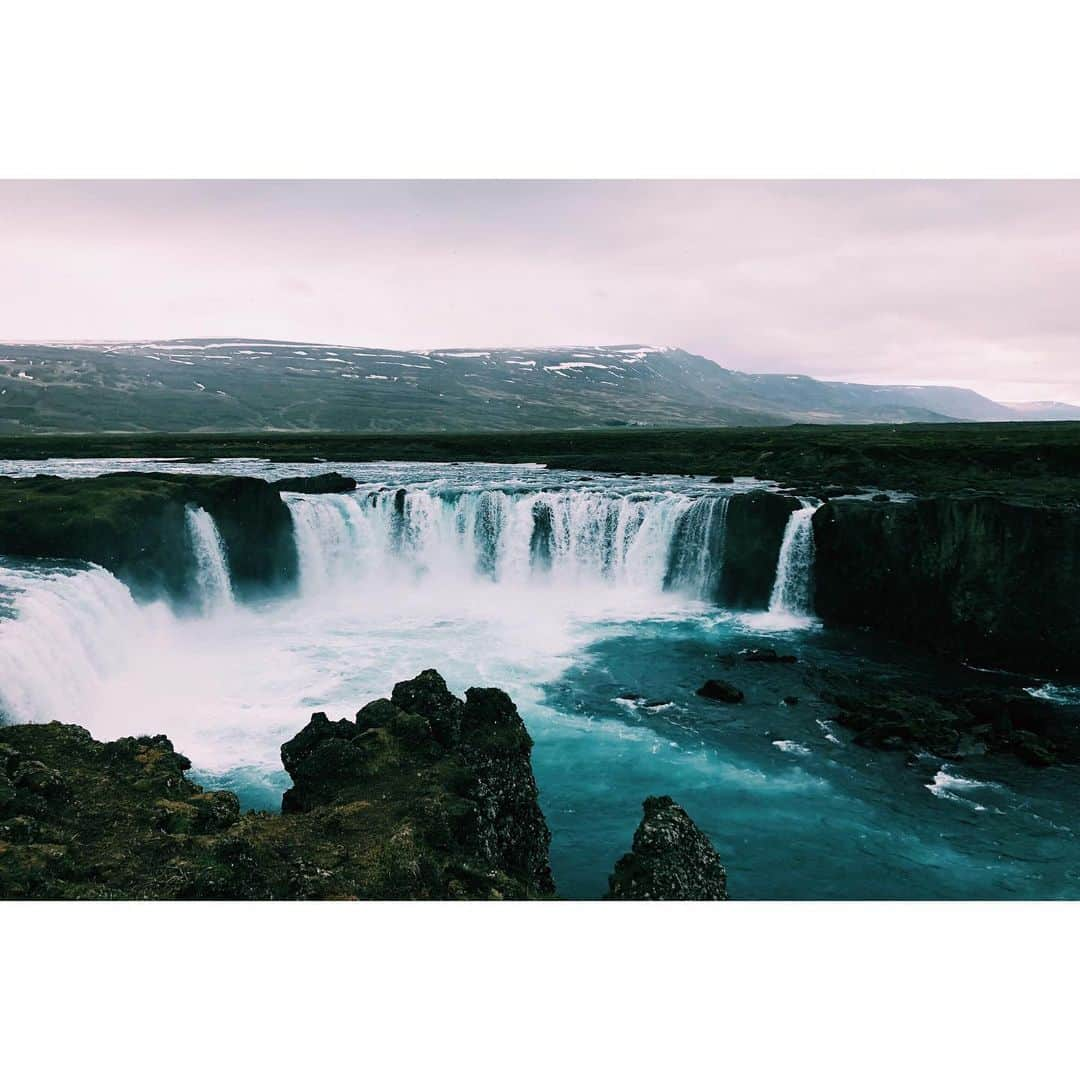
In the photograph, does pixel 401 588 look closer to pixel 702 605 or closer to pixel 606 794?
pixel 702 605

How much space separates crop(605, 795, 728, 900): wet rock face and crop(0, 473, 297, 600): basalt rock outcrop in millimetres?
28427

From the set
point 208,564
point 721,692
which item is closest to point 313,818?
point 721,692

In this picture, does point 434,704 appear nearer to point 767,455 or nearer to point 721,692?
point 721,692

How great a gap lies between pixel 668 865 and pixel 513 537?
31583mm

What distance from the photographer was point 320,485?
4878cm

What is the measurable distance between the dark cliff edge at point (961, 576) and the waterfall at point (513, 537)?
20.6 feet

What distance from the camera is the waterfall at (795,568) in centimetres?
3778

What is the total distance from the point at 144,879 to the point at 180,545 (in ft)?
92.6

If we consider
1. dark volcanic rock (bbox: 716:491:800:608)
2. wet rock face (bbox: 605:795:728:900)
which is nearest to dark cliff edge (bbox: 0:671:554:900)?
wet rock face (bbox: 605:795:728:900)

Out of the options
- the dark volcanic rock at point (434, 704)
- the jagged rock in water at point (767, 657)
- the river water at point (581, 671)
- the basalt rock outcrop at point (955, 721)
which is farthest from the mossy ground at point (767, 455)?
the dark volcanic rock at point (434, 704)

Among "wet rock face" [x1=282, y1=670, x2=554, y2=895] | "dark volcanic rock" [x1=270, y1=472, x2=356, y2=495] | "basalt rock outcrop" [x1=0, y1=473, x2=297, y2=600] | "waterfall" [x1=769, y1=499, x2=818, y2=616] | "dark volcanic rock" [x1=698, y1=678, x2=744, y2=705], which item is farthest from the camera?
"dark volcanic rock" [x1=270, y1=472, x2=356, y2=495]

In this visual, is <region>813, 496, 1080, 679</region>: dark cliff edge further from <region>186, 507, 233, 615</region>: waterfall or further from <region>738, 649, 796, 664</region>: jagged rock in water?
<region>186, 507, 233, 615</region>: waterfall

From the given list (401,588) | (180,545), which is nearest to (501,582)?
(401,588)

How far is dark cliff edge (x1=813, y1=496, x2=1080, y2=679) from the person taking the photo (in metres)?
31.0
